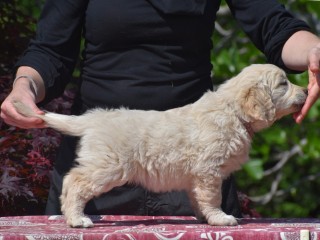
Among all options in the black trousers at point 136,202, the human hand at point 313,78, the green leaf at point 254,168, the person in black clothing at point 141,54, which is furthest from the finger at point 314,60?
the green leaf at point 254,168

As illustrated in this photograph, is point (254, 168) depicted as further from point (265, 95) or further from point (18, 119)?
point (18, 119)

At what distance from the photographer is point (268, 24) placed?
3.57 metres

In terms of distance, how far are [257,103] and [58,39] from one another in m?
0.89

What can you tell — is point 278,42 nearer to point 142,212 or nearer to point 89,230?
point 142,212

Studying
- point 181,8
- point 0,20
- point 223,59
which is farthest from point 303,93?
point 223,59

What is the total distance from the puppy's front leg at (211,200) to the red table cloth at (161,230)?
0.04m

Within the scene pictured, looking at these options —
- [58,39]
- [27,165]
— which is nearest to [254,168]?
[27,165]

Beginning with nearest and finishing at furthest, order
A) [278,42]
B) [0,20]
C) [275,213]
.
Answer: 1. [278,42]
2. [0,20]
3. [275,213]

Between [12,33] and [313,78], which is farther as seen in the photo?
[12,33]

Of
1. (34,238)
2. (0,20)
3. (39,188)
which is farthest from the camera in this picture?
(0,20)

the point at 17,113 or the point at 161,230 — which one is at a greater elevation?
the point at 17,113

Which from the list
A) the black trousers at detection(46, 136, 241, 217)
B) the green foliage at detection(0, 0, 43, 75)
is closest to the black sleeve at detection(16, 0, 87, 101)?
the black trousers at detection(46, 136, 241, 217)

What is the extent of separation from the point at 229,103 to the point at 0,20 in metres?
2.21

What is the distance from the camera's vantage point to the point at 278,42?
349 centimetres
